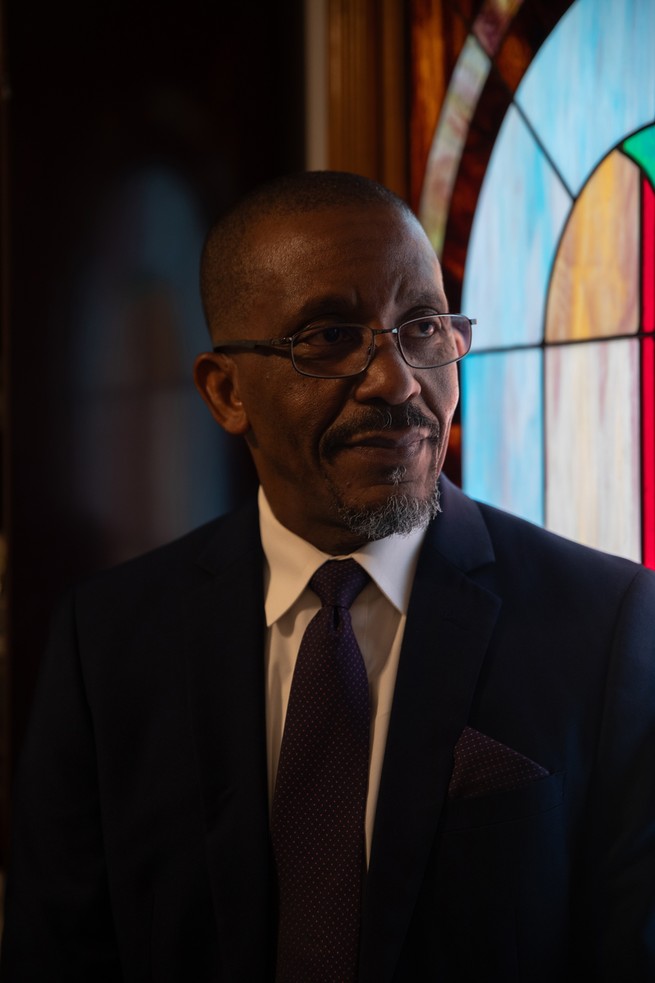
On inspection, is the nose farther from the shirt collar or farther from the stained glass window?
the stained glass window

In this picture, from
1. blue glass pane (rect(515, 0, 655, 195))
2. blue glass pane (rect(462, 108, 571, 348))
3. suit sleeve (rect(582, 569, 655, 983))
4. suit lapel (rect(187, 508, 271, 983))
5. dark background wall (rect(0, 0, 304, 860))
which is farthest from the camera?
dark background wall (rect(0, 0, 304, 860))

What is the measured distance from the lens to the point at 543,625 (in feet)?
3.84

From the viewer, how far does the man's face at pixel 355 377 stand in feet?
3.77

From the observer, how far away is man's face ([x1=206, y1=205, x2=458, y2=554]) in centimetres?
115

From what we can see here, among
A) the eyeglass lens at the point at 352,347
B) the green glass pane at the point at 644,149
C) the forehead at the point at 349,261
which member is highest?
the green glass pane at the point at 644,149

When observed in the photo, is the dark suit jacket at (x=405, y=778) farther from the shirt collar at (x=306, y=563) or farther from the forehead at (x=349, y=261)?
the forehead at (x=349, y=261)

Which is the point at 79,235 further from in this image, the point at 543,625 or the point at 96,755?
the point at 543,625

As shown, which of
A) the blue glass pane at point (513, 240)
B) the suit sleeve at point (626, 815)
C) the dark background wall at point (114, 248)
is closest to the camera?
the suit sleeve at point (626, 815)

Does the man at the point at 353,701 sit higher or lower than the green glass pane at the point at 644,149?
lower

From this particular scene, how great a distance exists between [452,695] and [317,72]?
1279 mm

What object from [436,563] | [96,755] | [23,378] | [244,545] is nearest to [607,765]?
[436,563]

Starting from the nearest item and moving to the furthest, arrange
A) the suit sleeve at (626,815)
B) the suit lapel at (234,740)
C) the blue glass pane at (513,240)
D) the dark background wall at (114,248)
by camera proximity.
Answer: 1. the suit sleeve at (626,815)
2. the suit lapel at (234,740)
3. the blue glass pane at (513,240)
4. the dark background wall at (114,248)

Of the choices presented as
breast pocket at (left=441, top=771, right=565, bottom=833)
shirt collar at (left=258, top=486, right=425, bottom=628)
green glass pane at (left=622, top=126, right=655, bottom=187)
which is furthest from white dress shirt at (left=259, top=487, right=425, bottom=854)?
green glass pane at (left=622, top=126, right=655, bottom=187)

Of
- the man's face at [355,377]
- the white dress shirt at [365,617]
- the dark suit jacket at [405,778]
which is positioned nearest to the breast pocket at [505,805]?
the dark suit jacket at [405,778]
